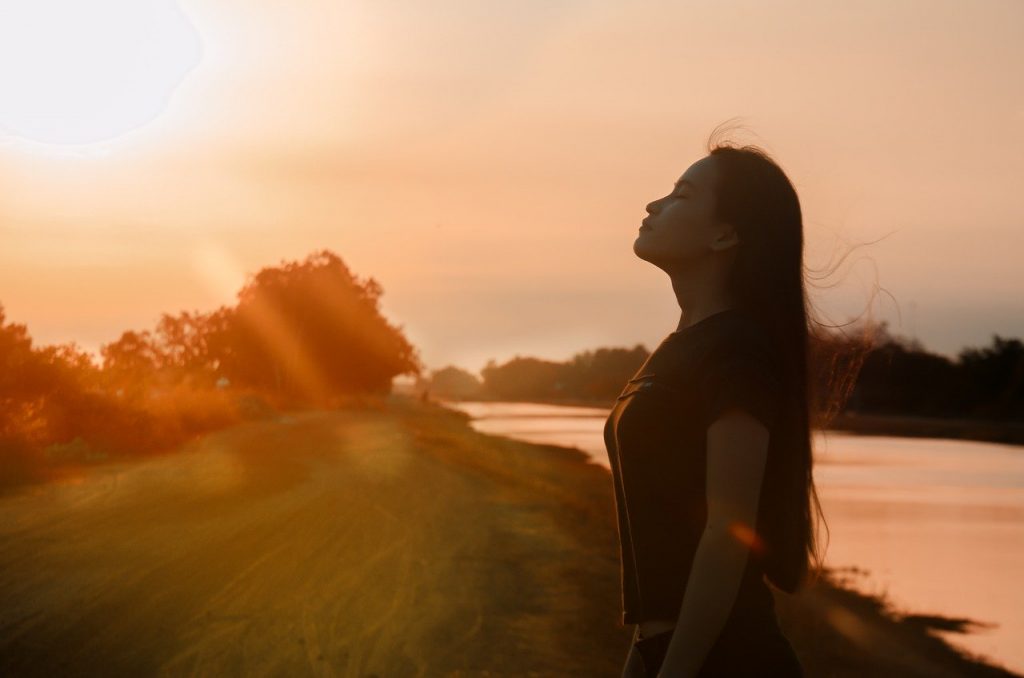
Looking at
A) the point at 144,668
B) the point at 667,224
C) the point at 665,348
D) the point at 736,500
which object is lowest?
the point at 144,668

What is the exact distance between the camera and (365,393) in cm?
6091

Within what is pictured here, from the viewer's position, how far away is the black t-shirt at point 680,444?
2.29m

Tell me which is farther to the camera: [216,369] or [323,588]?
[216,369]

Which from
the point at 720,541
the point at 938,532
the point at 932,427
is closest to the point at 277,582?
the point at 720,541

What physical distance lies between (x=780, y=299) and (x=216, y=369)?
169ft

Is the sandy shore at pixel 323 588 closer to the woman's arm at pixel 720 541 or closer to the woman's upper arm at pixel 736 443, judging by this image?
the woman's arm at pixel 720 541

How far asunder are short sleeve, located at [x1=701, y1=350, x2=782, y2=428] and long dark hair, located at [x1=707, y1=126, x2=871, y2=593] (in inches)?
6.2

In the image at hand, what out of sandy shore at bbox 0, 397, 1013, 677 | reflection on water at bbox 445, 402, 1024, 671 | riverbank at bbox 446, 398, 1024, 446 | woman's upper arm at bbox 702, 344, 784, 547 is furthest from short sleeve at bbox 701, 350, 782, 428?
riverbank at bbox 446, 398, 1024, 446

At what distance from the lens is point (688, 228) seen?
100.0 inches

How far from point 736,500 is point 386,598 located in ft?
24.6

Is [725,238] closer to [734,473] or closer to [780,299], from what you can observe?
[780,299]

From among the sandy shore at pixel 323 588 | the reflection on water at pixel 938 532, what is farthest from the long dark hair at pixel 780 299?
the sandy shore at pixel 323 588

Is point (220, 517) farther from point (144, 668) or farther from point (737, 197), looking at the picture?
point (737, 197)

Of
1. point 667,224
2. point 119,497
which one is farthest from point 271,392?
point 667,224
